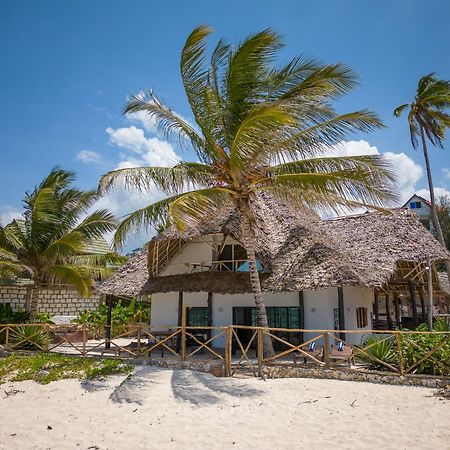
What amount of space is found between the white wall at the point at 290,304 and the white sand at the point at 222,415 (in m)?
2.97

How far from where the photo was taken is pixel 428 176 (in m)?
18.5

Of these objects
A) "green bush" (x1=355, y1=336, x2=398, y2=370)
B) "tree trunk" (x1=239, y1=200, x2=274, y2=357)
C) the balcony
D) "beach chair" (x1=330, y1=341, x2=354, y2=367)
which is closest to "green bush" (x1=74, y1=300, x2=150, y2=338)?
the balcony

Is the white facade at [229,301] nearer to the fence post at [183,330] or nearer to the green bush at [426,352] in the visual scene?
the green bush at [426,352]

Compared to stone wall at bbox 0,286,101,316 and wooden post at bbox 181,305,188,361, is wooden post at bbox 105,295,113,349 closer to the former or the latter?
wooden post at bbox 181,305,188,361

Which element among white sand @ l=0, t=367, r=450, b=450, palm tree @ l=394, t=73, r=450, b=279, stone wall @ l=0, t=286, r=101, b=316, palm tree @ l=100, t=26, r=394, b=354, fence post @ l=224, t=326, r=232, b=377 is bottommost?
white sand @ l=0, t=367, r=450, b=450

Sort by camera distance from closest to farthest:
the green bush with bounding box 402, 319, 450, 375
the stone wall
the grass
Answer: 1. the green bush with bounding box 402, 319, 450, 375
2. the grass
3. the stone wall

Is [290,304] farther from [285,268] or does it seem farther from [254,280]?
[254,280]

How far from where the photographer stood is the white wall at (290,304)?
42.0 ft

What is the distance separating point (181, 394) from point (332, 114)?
7.20 metres

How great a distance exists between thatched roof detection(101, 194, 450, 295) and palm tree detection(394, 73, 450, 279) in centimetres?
375

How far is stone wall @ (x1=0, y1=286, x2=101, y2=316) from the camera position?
720 inches

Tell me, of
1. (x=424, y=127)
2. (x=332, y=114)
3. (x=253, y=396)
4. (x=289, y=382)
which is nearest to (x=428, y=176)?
(x=424, y=127)

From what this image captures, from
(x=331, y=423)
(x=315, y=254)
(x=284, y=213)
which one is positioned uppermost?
(x=284, y=213)

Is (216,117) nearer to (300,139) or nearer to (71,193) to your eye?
(300,139)
